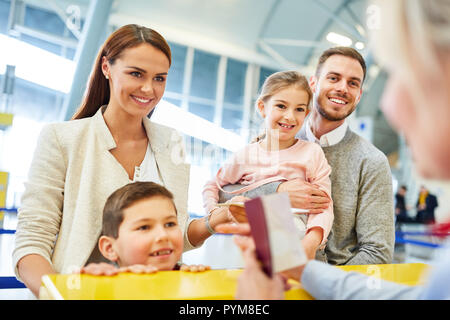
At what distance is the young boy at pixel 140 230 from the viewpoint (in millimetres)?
980

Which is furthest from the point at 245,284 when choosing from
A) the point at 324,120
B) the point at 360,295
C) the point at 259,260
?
the point at 324,120

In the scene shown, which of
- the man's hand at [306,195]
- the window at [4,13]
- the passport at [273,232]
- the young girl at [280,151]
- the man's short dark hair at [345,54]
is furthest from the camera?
the window at [4,13]

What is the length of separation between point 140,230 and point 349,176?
2.73 ft

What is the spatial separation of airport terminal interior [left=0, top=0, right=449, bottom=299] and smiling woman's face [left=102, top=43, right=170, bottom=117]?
12cm

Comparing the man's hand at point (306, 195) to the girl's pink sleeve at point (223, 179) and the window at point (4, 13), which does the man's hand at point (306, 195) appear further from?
the window at point (4, 13)

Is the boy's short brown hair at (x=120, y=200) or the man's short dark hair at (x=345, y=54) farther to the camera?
the man's short dark hair at (x=345, y=54)

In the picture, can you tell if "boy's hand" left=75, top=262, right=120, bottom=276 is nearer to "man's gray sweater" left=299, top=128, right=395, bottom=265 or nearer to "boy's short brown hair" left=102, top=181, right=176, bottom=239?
"boy's short brown hair" left=102, top=181, right=176, bottom=239

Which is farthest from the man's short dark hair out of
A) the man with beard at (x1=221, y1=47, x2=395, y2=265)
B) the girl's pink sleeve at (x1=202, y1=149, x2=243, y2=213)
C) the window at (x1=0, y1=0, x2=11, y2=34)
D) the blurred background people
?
the window at (x1=0, y1=0, x2=11, y2=34)

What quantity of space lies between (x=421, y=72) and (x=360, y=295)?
40 cm

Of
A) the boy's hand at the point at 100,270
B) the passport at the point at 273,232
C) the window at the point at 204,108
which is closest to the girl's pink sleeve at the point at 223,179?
the boy's hand at the point at 100,270

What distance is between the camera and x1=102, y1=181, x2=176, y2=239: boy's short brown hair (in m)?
1.02

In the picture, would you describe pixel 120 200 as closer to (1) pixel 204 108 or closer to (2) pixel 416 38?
(2) pixel 416 38
